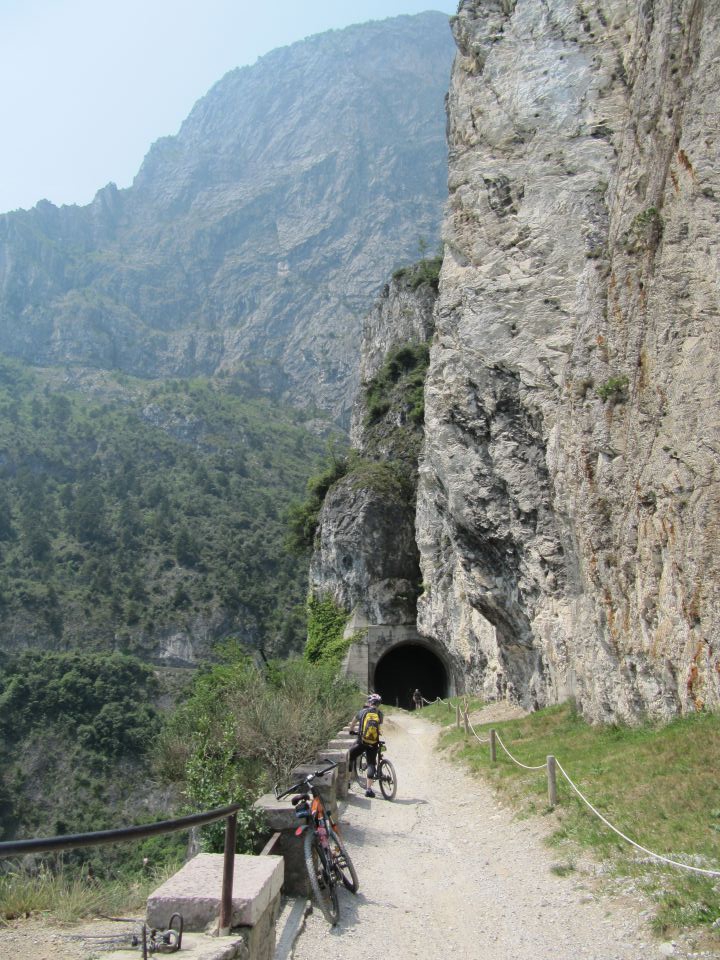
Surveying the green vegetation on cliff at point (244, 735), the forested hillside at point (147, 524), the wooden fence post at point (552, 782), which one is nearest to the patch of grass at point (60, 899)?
the green vegetation on cliff at point (244, 735)

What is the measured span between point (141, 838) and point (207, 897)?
114 cm

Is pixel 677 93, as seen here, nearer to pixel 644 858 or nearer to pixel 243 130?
pixel 644 858

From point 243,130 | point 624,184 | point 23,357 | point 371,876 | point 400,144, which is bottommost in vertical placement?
point 371,876

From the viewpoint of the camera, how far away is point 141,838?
10.1 feet

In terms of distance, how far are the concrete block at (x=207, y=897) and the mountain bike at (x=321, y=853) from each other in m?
1.68

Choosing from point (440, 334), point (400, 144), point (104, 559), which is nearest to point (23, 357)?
point (104, 559)

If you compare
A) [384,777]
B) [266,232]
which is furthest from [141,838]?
[266,232]

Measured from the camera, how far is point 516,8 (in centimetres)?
2255

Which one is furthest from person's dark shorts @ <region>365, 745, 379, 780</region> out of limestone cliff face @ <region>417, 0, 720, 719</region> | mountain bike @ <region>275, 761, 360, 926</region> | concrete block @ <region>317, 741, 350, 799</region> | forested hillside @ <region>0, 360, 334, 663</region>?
forested hillside @ <region>0, 360, 334, 663</region>

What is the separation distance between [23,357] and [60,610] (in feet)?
276

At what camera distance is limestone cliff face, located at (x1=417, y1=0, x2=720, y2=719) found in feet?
36.8

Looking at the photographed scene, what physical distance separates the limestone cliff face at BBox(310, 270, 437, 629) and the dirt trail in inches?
974

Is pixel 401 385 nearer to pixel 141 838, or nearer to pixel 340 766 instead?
pixel 340 766

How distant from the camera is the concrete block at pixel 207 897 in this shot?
3906mm
